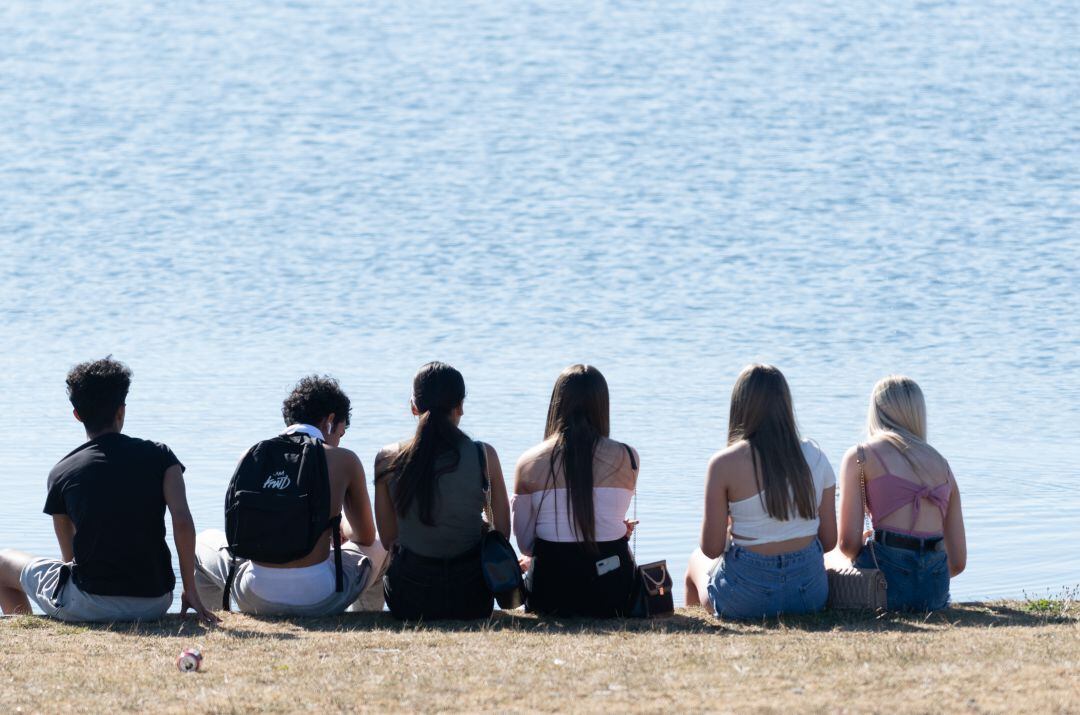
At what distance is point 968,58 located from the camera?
3497cm

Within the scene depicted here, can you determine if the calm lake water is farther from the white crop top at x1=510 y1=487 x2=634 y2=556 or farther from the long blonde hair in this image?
the white crop top at x1=510 y1=487 x2=634 y2=556

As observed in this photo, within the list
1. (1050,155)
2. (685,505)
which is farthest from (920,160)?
(685,505)

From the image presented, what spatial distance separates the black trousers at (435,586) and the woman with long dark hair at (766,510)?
0.89m

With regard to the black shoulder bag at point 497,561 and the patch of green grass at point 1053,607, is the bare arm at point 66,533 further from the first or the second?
the patch of green grass at point 1053,607

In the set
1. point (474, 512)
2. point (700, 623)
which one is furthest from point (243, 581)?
point (700, 623)

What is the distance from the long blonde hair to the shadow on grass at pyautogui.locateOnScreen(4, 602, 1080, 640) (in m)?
0.61

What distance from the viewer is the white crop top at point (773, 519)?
6.03 m

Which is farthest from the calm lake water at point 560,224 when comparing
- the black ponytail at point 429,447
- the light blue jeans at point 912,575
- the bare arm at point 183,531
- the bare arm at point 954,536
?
the bare arm at point 183,531

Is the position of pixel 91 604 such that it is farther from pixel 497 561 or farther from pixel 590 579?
pixel 590 579

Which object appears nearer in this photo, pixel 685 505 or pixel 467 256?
pixel 685 505

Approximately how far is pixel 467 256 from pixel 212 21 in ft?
68.6

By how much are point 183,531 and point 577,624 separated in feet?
4.92

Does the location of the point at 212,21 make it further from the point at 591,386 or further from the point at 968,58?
the point at 591,386

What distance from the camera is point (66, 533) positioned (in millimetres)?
6098
